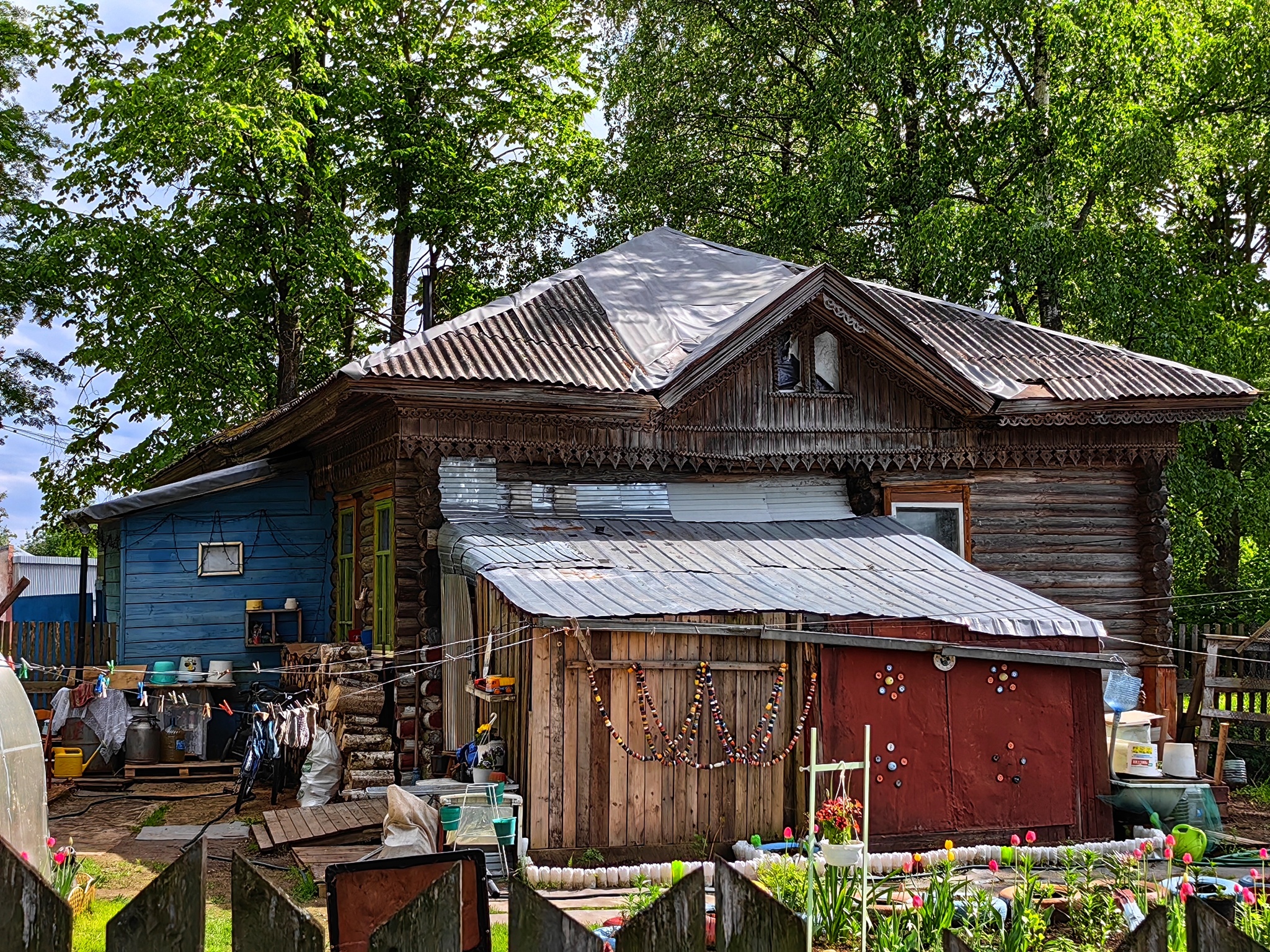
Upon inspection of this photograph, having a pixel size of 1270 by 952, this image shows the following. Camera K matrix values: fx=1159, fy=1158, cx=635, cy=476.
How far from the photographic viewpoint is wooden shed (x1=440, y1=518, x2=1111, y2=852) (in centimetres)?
1052

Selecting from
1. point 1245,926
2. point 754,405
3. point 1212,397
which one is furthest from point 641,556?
point 1212,397

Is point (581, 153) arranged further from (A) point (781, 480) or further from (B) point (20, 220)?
(A) point (781, 480)

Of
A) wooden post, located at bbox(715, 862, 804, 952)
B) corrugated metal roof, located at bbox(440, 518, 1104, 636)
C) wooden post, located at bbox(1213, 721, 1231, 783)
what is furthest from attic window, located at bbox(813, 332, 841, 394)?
wooden post, located at bbox(715, 862, 804, 952)

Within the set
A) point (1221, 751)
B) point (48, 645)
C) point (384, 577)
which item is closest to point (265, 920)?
point (384, 577)

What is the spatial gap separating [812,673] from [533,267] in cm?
1796

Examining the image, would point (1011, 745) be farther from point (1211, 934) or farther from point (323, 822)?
point (1211, 934)

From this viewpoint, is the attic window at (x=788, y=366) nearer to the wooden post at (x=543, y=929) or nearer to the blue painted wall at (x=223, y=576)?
the blue painted wall at (x=223, y=576)

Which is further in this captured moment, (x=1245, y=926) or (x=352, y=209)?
(x=352, y=209)

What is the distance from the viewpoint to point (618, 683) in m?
10.7

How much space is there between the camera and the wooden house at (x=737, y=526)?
10922mm

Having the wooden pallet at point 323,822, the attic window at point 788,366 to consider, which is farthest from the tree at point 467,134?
the wooden pallet at point 323,822

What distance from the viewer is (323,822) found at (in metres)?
11.5

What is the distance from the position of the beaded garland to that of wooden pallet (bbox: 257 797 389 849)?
250 cm

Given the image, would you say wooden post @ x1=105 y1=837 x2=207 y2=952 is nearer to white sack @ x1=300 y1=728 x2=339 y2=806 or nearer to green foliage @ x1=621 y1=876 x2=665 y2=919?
green foliage @ x1=621 y1=876 x2=665 y2=919
